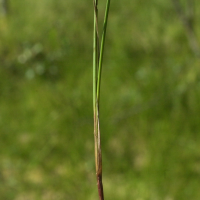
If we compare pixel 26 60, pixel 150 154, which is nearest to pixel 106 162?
pixel 150 154

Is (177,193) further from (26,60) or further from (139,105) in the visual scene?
(26,60)

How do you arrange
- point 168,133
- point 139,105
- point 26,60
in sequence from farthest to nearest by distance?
point 26,60 < point 139,105 < point 168,133

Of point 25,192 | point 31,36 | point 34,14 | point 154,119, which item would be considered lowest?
point 25,192

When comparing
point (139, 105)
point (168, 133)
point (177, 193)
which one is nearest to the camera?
point (177, 193)

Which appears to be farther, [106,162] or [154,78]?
[154,78]

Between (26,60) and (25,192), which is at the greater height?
(26,60)

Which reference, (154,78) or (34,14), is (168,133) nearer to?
(154,78)
